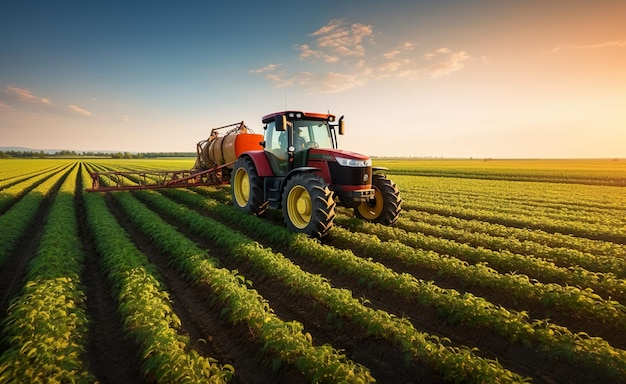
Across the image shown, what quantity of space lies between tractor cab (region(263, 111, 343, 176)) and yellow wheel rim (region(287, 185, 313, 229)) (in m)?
0.90

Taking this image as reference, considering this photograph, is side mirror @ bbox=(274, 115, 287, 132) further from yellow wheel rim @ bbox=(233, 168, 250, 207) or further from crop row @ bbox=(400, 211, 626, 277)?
crop row @ bbox=(400, 211, 626, 277)

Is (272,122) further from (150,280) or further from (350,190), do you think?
(150,280)

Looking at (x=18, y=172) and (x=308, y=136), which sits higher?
(x=308, y=136)

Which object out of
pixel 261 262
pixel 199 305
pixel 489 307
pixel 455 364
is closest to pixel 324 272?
pixel 261 262

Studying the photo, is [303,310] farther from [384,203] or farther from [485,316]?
[384,203]

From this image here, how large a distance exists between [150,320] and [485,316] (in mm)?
4255

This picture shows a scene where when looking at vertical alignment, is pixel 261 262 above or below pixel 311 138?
below

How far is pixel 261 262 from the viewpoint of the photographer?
252 inches

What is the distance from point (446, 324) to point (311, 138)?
605cm

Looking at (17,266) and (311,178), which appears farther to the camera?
(311,178)

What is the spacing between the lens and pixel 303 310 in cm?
491

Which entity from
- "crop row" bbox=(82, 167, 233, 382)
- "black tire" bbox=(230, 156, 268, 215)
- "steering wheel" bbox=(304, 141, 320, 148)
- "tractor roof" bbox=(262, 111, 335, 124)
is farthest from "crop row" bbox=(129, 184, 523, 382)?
"tractor roof" bbox=(262, 111, 335, 124)

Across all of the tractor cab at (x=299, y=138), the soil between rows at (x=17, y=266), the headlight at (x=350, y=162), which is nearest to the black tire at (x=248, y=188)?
the tractor cab at (x=299, y=138)

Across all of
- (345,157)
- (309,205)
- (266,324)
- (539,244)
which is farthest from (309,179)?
(539,244)
